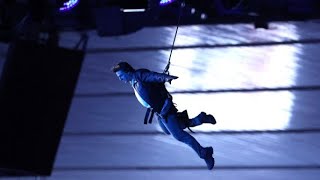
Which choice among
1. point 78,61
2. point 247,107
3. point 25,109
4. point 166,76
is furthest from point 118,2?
point 166,76

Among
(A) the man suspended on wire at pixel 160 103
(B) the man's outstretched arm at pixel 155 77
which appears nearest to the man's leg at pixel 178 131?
(A) the man suspended on wire at pixel 160 103

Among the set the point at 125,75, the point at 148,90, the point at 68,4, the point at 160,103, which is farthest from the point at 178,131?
the point at 68,4

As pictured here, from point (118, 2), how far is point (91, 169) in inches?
83.2

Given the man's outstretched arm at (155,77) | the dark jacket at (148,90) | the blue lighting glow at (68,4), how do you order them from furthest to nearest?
1. the blue lighting glow at (68,4)
2. the dark jacket at (148,90)
3. the man's outstretched arm at (155,77)

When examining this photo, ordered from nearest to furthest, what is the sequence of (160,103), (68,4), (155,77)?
(155,77) → (160,103) → (68,4)

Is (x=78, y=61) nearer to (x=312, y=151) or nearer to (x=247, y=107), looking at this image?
(x=247, y=107)

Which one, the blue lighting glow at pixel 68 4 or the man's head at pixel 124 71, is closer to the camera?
the man's head at pixel 124 71

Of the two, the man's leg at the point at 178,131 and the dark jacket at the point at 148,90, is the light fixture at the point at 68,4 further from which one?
the man's leg at the point at 178,131

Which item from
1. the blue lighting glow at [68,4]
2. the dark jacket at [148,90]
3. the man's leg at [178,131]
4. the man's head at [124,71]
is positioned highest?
the man's head at [124,71]

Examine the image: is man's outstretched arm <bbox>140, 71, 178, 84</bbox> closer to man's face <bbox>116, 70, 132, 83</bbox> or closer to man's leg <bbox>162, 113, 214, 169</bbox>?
man's face <bbox>116, 70, 132, 83</bbox>

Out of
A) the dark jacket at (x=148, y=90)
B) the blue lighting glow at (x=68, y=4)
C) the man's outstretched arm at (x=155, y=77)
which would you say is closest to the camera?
the man's outstretched arm at (x=155, y=77)

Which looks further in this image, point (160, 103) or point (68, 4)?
point (68, 4)

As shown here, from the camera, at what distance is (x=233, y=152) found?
8.06 metres

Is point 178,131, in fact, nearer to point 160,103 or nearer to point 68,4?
point 160,103
